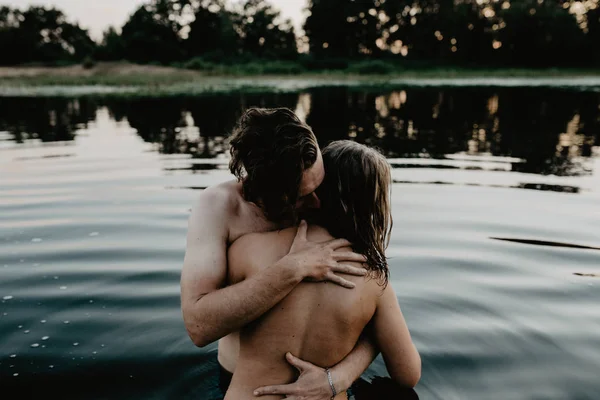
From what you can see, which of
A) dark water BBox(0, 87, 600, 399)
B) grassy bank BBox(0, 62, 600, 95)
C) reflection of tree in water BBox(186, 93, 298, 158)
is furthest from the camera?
grassy bank BBox(0, 62, 600, 95)

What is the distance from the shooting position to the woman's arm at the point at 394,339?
2410mm

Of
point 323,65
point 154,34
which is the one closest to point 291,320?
point 323,65

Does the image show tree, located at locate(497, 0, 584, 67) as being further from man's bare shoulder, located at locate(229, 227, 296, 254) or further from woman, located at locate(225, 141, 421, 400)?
man's bare shoulder, located at locate(229, 227, 296, 254)

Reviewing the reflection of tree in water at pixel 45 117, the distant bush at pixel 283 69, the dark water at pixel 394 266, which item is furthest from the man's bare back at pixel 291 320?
the distant bush at pixel 283 69

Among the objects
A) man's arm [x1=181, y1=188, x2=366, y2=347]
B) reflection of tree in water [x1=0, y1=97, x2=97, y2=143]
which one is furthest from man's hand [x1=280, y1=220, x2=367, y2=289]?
reflection of tree in water [x1=0, y1=97, x2=97, y2=143]

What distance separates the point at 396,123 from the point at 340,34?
6395 centimetres

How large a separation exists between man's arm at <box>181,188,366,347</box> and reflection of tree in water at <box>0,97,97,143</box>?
38.4 ft

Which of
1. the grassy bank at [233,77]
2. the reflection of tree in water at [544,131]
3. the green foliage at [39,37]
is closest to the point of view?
the reflection of tree in water at [544,131]

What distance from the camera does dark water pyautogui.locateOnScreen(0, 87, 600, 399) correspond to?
3.29 m

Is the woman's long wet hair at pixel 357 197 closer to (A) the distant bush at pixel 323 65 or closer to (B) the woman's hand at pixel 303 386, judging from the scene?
(B) the woman's hand at pixel 303 386

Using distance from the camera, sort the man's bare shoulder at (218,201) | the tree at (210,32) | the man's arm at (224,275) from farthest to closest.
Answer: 1. the tree at (210,32)
2. the man's bare shoulder at (218,201)
3. the man's arm at (224,275)

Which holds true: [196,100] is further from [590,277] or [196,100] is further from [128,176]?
[590,277]

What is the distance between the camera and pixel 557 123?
15.5 meters

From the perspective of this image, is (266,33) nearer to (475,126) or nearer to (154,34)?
(154,34)
